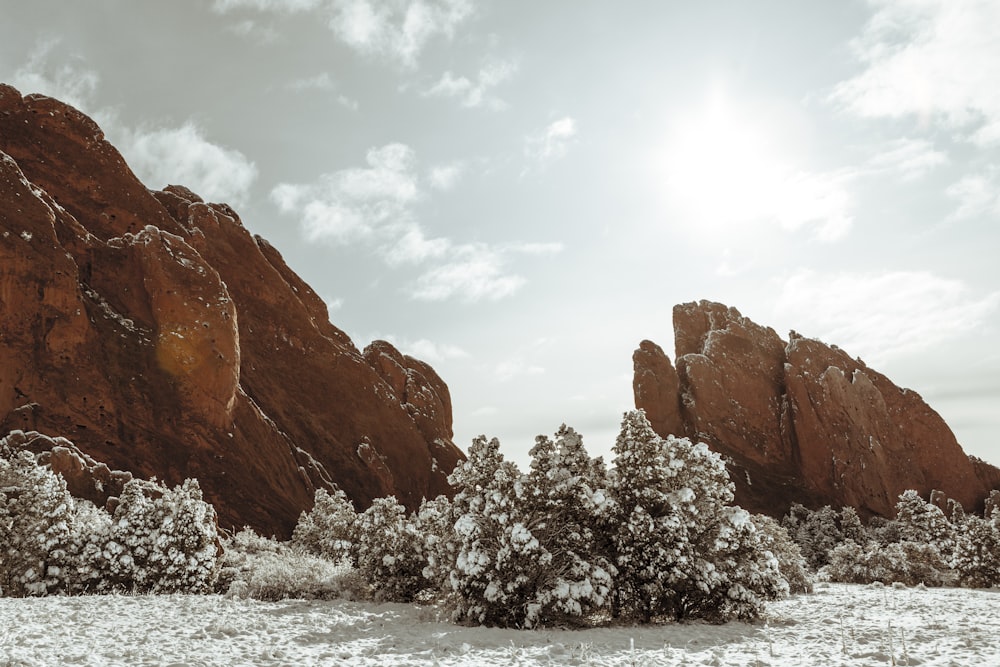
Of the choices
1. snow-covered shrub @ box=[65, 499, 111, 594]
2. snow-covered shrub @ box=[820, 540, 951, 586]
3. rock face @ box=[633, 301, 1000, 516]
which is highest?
rock face @ box=[633, 301, 1000, 516]

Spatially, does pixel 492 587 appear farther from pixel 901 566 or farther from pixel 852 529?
pixel 852 529

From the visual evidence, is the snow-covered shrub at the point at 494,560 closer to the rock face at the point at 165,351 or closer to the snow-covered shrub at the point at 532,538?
the snow-covered shrub at the point at 532,538

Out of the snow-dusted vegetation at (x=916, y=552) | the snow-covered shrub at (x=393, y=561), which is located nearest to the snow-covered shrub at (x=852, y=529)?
the snow-dusted vegetation at (x=916, y=552)

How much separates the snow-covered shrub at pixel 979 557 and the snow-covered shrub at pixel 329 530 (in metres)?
37.5

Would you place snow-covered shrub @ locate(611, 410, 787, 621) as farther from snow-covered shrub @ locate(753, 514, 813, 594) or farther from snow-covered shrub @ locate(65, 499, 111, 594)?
snow-covered shrub @ locate(65, 499, 111, 594)

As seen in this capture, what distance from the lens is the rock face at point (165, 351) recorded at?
4634 cm

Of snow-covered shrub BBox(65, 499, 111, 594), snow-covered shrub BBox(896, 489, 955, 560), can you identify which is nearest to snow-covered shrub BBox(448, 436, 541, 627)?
snow-covered shrub BBox(65, 499, 111, 594)

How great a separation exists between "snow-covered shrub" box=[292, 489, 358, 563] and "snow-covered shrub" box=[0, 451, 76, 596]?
14.6 metres

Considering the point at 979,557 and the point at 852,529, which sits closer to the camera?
the point at 979,557

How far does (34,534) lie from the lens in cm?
2253

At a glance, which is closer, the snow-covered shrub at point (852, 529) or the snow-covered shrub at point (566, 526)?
Result: the snow-covered shrub at point (566, 526)

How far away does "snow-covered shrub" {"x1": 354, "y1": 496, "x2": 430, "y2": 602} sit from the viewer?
25.0 meters

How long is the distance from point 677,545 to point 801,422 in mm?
79717

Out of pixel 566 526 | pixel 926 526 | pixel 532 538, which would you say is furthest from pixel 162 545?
pixel 926 526
